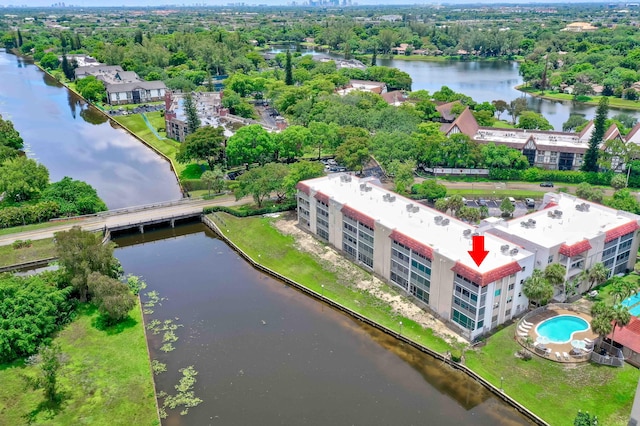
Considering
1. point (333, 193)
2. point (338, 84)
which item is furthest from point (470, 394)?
point (338, 84)

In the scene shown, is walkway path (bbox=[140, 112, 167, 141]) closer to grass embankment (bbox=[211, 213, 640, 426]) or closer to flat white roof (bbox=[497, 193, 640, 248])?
grass embankment (bbox=[211, 213, 640, 426])

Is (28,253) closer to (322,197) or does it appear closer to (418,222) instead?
(322,197)

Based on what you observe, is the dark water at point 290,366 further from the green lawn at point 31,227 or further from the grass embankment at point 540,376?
the green lawn at point 31,227

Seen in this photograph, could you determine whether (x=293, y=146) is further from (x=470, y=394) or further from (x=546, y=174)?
(x=470, y=394)

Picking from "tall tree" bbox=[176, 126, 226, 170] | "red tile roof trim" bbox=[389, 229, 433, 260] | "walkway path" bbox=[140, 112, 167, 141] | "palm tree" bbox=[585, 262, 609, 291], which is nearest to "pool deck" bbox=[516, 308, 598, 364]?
"palm tree" bbox=[585, 262, 609, 291]

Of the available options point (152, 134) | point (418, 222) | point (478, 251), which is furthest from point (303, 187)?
point (152, 134)

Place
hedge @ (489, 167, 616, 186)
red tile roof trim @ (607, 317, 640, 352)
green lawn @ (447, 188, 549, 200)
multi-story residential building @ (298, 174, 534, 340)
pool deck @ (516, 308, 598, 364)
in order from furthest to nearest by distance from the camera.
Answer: hedge @ (489, 167, 616, 186) < green lawn @ (447, 188, 549, 200) < multi-story residential building @ (298, 174, 534, 340) < pool deck @ (516, 308, 598, 364) < red tile roof trim @ (607, 317, 640, 352)
